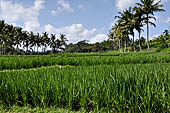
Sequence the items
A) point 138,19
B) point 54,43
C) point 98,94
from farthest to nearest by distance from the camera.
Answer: point 54,43 → point 138,19 → point 98,94

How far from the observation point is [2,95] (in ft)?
10.6

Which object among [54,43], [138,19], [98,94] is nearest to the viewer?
[98,94]

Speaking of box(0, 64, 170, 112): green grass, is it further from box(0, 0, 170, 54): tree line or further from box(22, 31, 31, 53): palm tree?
box(22, 31, 31, 53): palm tree

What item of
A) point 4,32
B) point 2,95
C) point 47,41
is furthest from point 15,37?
point 2,95

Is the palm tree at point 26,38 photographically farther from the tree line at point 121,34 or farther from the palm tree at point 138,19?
the palm tree at point 138,19

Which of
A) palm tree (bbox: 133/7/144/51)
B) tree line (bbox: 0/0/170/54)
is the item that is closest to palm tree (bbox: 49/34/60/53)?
tree line (bbox: 0/0/170/54)

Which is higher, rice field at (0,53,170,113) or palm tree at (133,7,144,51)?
palm tree at (133,7,144,51)

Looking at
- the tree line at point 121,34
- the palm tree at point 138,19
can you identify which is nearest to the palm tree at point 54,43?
the tree line at point 121,34

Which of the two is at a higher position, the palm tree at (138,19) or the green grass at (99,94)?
the palm tree at (138,19)

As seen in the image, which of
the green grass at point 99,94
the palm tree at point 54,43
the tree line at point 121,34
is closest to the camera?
the green grass at point 99,94

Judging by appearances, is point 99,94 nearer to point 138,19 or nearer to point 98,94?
point 98,94

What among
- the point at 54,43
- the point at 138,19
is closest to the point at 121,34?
the point at 138,19

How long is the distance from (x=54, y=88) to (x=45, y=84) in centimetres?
25

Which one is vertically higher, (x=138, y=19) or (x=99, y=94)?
(x=138, y=19)
